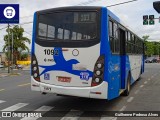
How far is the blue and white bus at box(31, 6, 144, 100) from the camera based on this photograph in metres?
9.39

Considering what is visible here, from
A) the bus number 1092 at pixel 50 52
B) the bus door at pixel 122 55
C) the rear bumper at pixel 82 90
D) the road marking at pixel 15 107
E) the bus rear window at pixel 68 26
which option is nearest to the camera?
the rear bumper at pixel 82 90

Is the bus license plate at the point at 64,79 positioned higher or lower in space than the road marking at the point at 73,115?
higher

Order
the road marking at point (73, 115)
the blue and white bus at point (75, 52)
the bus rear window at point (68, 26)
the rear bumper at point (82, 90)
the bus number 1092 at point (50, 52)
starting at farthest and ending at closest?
the bus number 1092 at point (50, 52)
the bus rear window at point (68, 26)
the blue and white bus at point (75, 52)
the rear bumper at point (82, 90)
the road marking at point (73, 115)

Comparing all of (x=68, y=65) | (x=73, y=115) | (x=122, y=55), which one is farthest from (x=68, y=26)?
(x=122, y=55)

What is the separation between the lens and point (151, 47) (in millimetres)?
146625

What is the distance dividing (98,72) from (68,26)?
1.69 metres

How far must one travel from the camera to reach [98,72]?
9.35 m

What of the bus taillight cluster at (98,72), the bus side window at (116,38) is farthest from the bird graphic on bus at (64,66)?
the bus side window at (116,38)

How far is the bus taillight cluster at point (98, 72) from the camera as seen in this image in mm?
9320

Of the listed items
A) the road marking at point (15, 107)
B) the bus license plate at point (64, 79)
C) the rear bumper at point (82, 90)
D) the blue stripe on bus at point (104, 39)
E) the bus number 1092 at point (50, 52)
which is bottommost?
the road marking at point (15, 107)

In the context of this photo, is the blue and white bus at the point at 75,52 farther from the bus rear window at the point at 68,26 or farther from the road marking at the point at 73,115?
the road marking at the point at 73,115

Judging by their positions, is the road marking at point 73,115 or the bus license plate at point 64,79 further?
the bus license plate at point 64,79

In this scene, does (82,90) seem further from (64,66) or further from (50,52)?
(50,52)

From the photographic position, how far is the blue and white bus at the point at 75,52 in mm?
9391
